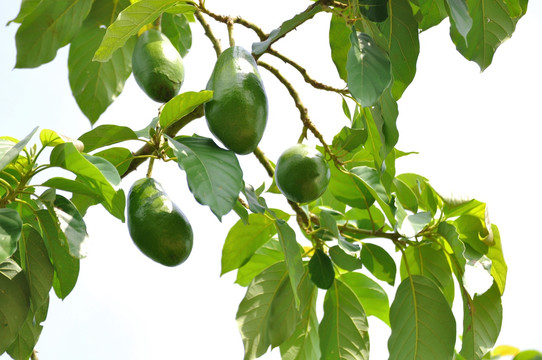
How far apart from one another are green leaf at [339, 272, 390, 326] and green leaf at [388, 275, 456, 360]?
0.18 meters

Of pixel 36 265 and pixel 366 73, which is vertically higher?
pixel 366 73

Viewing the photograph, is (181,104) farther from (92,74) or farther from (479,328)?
(479,328)

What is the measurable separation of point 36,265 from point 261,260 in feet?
2.10

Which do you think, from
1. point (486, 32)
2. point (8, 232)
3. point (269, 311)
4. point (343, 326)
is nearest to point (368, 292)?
point (343, 326)

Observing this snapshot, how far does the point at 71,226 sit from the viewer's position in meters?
1.11

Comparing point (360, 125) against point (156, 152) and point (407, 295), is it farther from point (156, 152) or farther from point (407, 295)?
point (156, 152)

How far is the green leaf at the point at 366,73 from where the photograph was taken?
1076 mm

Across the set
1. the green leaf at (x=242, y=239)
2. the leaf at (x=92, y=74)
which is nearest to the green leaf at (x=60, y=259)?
the green leaf at (x=242, y=239)

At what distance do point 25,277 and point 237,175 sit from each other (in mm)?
396

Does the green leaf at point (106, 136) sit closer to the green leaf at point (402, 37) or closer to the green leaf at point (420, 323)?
the green leaf at point (402, 37)

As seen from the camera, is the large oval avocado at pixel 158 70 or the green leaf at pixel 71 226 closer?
the green leaf at pixel 71 226

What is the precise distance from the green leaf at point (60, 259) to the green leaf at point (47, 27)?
1.76 feet

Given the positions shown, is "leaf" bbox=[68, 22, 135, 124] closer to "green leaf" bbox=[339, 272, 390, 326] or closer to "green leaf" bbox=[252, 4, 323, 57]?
"green leaf" bbox=[252, 4, 323, 57]

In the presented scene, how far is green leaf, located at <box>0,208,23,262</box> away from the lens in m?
1.01
